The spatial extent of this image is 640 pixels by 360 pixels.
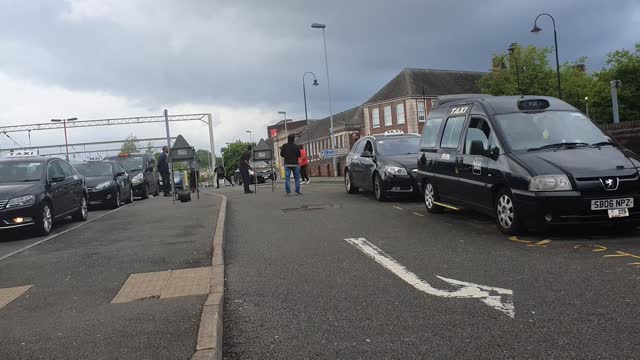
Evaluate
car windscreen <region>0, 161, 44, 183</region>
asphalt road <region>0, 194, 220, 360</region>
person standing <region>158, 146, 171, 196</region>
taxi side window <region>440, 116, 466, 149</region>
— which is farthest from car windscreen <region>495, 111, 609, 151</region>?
person standing <region>158, 146, 171, 196</region>

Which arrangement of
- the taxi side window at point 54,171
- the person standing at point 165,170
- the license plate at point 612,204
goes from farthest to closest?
the person standing at point 165,170
the taxi side window at point 54,171
the license plate at point 612,204

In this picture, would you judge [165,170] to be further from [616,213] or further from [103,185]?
[616,213]

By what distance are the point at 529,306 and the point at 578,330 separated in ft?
1.96

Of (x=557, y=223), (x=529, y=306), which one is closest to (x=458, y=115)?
(x=557, y=223)

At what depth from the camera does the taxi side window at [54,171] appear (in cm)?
1144

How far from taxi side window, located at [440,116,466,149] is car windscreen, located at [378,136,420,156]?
379cm

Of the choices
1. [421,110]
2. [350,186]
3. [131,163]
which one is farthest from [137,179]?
[421,110]

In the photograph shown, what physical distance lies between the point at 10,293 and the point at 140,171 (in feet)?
53.2

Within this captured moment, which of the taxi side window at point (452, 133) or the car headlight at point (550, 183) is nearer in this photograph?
the car headlight at point (550, 183)

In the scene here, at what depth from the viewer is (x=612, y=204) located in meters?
6.91

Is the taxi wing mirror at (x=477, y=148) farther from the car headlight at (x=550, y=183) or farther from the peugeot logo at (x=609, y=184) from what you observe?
the peugeot logo at (x=609, y=184)

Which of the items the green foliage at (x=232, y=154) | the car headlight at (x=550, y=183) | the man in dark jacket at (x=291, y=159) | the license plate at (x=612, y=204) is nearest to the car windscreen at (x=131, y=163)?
the man in dark jacket at (x=291, y=159)

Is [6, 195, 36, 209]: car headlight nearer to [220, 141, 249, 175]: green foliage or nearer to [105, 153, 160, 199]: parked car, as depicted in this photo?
[105, 153, 160, 199]: parked car

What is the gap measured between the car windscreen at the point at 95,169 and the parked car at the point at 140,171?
8.12 feet
